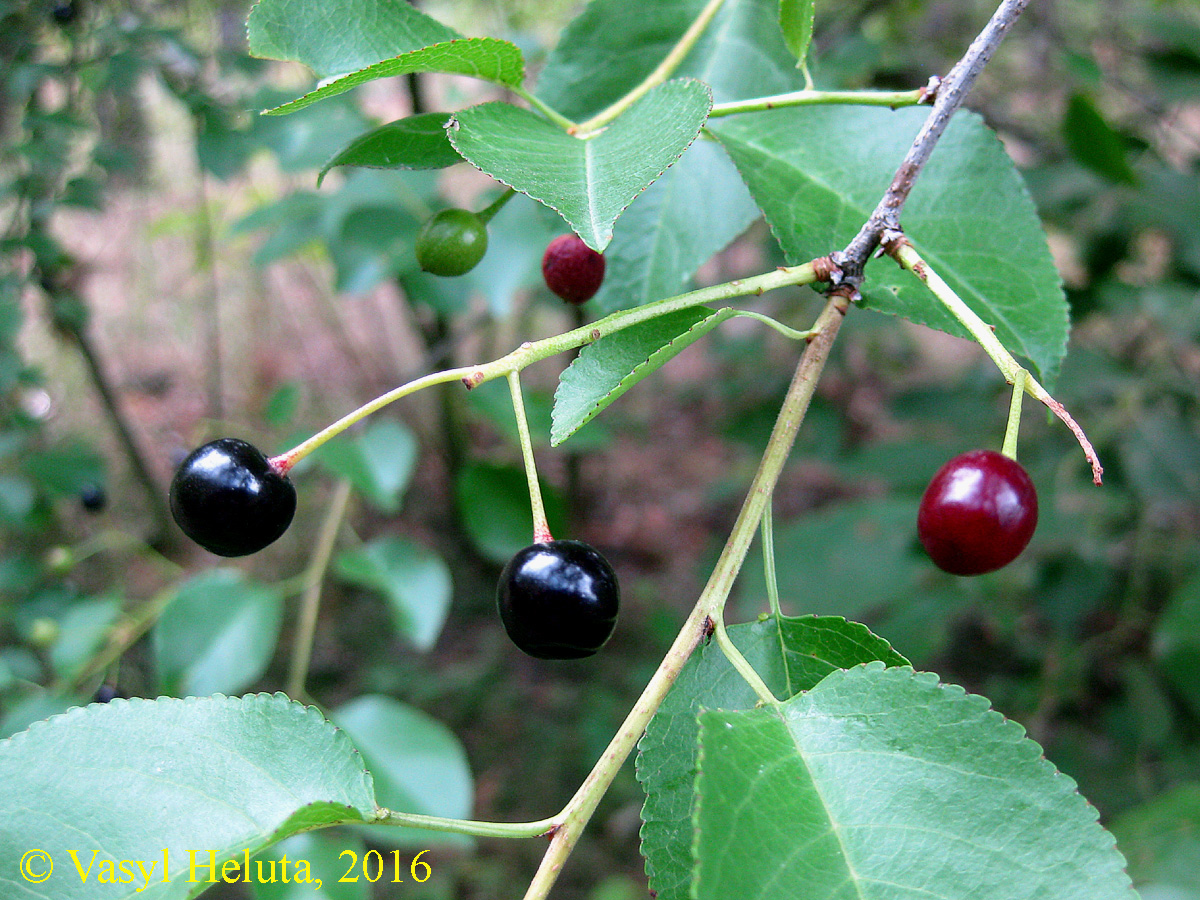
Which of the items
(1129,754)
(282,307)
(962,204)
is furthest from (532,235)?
(282,307)

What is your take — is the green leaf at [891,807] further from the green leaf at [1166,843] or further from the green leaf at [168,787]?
the green leaf at [1166,843]

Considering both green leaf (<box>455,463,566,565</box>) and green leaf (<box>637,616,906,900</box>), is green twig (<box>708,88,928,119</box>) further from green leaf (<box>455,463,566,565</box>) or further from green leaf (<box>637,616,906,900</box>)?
green leaf (<box>455,463,566,565</box>)

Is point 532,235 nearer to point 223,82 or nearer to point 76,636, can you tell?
point 223,82

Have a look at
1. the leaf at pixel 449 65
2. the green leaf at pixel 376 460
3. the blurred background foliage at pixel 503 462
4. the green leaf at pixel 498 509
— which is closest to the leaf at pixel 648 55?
the blurred background foliage at pixel 503 462

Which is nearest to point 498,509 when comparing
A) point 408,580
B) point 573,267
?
point 408,580

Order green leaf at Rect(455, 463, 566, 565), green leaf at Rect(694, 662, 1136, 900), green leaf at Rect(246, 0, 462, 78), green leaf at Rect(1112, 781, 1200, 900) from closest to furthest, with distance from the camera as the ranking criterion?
green leaf at Rect(694, 662, 1136, 900), green leaf at Rect(246, 0, 462, 78), green leaf at Rect(1112, 781, 1200, 900), green leaf at Rect(455, 463, 566, 565)

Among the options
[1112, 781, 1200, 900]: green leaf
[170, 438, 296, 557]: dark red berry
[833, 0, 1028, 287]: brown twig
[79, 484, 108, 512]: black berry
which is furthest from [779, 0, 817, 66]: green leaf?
[79, 484, 108, 512]: black berry
